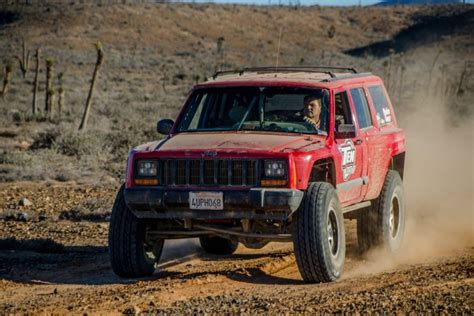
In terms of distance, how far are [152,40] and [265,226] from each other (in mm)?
96058

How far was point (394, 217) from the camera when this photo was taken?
12.1 meters

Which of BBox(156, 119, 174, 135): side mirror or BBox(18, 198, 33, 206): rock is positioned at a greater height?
BBox(156, 119, 174, 135): side mirror

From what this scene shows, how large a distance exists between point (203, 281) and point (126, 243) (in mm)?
876

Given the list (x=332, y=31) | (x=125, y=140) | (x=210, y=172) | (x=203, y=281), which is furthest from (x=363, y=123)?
(x=332, y=31)

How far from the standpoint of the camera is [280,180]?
8.88m

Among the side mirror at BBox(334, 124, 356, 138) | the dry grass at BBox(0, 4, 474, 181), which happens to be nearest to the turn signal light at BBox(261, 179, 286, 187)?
the side mirror at BBox(334, 124, 356, 138)

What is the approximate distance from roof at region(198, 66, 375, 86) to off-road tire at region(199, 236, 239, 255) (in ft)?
6.27

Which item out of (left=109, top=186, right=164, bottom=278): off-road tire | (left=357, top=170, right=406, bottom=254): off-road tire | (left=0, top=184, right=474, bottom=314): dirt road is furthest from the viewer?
(left=357, top=170, right=406, bottom=254): off-road tire

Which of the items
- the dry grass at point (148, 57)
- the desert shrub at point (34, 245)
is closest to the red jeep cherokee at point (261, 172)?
the desert shrub at point (34, 245)

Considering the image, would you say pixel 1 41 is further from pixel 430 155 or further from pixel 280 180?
pixel 280 180

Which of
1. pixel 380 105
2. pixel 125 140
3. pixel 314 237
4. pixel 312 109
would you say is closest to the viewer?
pixel 314 237

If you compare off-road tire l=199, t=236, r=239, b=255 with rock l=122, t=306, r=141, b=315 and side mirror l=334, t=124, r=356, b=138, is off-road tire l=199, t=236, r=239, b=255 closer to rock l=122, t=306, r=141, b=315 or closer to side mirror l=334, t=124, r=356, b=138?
side mirror l=334, t=124, r=356, b=138

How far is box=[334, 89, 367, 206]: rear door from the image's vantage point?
9914 millimetres

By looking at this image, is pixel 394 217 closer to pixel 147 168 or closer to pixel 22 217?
pixel 147 168
